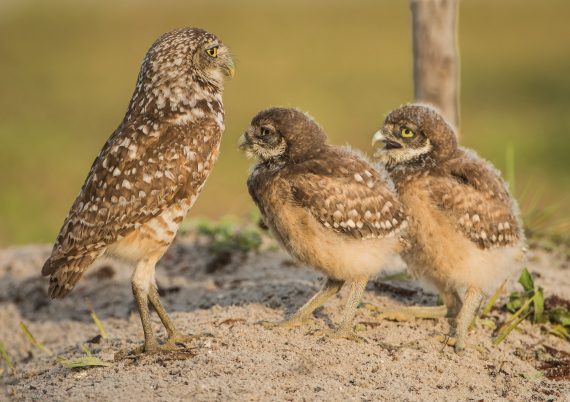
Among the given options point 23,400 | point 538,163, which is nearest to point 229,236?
point 23,400

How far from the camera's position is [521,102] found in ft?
63.7

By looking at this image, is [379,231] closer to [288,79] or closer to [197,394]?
[197,394]

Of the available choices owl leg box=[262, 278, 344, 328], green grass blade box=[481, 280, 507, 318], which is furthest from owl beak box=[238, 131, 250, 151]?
green grass blade box=[481, 280, 507, 318]

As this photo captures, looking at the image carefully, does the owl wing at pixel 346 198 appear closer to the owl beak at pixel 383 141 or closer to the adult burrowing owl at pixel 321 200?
the adult burrowing owl at pixel 321 200

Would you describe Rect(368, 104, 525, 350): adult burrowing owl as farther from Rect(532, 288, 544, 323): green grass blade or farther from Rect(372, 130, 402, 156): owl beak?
Rect(532, 288, 544, 323): green grass blade

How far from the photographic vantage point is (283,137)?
5.80 metres

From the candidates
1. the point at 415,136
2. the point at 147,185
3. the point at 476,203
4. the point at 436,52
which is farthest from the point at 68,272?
the point at 436,52

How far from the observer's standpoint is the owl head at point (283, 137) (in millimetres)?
5777

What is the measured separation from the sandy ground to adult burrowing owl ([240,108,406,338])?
1.39 ft

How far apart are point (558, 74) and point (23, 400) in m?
18.4

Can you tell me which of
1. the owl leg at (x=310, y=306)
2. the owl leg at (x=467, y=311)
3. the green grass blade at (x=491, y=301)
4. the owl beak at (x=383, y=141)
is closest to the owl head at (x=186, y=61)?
the owl beak at (x=383, y=141)

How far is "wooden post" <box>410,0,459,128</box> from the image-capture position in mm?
7953

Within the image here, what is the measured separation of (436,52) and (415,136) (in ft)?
7.51

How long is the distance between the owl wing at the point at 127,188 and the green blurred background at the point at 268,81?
3932mm
